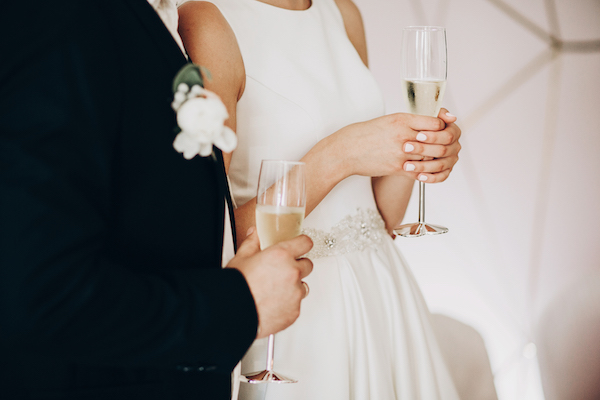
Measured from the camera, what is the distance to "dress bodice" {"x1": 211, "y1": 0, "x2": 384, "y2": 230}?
4.40ft

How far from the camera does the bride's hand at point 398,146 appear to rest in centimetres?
118

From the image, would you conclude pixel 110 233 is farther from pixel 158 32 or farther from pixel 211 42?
pixel 211 42

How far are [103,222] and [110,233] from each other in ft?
0.31

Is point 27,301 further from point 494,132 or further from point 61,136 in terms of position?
point 494,132

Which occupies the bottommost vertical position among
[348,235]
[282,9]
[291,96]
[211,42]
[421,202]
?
[348,235]

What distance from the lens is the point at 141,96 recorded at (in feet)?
2.54

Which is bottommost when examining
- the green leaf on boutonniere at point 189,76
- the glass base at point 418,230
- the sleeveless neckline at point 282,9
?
the glass base at point 418,230

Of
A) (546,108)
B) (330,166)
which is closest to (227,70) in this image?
(330,166)

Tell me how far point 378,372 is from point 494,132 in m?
2.00

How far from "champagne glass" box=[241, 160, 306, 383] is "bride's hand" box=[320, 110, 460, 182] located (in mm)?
331

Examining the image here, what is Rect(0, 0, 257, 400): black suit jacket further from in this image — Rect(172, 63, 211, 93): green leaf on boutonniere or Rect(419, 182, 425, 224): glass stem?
Rect(419, 182, 425, 224): glass stem

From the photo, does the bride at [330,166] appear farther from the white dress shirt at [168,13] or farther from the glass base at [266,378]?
the glass base at [266,378]

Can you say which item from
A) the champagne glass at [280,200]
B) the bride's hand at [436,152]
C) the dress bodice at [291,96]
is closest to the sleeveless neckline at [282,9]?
the dress bodice at [291,96]

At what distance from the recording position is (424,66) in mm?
1166
